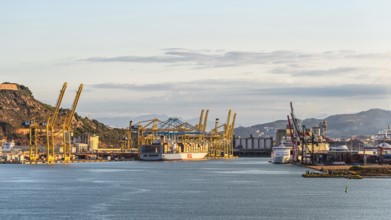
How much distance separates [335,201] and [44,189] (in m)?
29.7

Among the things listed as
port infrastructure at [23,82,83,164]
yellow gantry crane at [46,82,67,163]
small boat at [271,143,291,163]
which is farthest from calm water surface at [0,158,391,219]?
small boat at [271,143,291,163]

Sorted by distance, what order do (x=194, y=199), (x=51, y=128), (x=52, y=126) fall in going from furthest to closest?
1. (x=51, y=128)
2. (x=52, y=126)
3. (x=194, y=199)

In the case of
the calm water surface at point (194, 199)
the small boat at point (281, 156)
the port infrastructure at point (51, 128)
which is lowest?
the calm water surface at point (194, 199)

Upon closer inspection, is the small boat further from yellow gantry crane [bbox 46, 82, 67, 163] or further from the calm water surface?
the calm water surface

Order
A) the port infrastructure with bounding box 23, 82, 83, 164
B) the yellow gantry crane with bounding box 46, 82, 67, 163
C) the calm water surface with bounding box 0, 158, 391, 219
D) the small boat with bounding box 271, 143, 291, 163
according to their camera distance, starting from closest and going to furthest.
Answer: the calm water surface with bounding box 0, 158, 391, 219
the yellow gantry crane with bounding box 46, 82, 67, 163
the port infrastructure with bounding box 23, 82, 83, 164
the small boat with bounding box 271, 143, 291, 163

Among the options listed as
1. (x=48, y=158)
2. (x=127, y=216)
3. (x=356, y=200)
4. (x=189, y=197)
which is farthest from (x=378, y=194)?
(x=48, y=158)

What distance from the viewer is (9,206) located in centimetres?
6888

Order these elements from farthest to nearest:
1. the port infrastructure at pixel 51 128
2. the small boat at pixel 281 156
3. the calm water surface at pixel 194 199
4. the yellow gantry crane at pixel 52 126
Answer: the small boat at pixel 281 156, the port infrastructure at pixel 51 128, the yellow gantry crane at pixel 52 126, the calm water surface at pixel 194 199

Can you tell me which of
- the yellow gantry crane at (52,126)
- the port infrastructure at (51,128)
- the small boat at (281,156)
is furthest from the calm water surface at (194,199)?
the small boat at (281,156)

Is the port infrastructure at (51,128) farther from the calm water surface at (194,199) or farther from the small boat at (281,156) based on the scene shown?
the calm water surface at (194,199)

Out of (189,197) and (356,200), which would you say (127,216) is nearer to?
(189,197)

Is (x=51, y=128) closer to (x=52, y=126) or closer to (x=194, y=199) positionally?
(x=52, y=126)

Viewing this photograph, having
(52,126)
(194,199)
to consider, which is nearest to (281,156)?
(52,126)

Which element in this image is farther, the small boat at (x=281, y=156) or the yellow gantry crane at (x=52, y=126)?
the small boat at (x=281, y=156)
